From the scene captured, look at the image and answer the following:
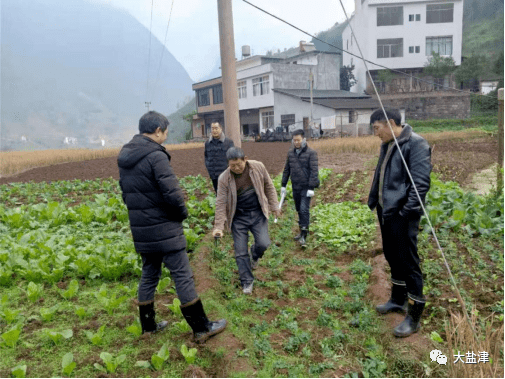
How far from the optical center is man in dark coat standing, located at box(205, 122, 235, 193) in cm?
690

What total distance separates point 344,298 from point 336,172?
902cm

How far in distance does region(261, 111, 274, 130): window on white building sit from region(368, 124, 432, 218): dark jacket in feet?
108

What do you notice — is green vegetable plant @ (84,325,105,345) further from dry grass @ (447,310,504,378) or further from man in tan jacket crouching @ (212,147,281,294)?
dry grass @ (447,310,504,378)

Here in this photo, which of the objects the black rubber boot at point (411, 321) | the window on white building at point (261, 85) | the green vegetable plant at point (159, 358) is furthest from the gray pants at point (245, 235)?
the window on white building at point (261, 85)

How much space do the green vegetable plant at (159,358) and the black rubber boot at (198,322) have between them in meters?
0.35

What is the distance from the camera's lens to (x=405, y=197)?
3533 millimetres

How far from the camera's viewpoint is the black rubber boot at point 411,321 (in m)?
3.57

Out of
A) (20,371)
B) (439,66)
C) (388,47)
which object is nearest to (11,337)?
(20,371)

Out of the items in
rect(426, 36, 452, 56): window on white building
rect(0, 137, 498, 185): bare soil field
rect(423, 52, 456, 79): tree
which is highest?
rect(426, 36, 452, 56): window on white building

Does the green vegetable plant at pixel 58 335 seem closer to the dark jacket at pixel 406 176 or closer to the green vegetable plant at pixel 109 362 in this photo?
the green vegetable plant at pixel 109 362

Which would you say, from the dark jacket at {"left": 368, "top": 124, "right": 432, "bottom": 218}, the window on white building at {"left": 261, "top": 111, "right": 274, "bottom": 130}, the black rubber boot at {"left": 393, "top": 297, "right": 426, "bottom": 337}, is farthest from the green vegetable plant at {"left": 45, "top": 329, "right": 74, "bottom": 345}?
the window on white building at {"left": 261, "top": 111, "right": 274, "bottom": 130}

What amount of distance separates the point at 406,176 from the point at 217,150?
158 inches

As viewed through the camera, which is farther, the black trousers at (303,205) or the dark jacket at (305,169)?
the black trousers at (303,205)

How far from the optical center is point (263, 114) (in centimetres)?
3769
